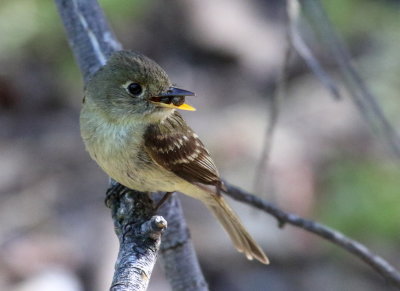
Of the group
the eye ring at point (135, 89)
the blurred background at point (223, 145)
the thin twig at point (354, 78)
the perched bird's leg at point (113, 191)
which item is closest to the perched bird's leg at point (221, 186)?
the perched bird's leg at point (113, 191)

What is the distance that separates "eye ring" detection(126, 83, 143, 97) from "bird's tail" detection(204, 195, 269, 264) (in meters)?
0.76

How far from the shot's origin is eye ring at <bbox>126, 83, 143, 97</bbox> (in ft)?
12.6

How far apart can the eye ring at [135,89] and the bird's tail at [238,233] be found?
0.76 m

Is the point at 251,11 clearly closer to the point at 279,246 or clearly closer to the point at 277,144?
the point at 277,144

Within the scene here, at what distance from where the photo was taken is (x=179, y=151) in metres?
3.95

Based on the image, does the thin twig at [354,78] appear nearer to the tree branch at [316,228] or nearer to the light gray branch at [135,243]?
the tree branch at [316,228]

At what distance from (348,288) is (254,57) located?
295cm

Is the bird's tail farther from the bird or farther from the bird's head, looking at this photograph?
the bird's head

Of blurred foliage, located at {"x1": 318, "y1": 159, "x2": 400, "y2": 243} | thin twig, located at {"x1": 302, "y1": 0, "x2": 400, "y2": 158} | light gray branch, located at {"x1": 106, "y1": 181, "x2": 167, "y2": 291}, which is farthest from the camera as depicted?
blurred foliage, located at {"x1": 318, "y1": 159, "x2": 400, "y2": 243}

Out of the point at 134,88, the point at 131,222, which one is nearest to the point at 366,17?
the point at 134,88

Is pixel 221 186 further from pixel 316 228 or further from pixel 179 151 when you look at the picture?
pixel 316 228

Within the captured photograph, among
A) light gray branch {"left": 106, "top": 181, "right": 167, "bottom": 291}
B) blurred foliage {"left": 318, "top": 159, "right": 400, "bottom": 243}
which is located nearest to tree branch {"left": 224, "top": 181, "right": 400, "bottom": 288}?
light gray branch {"left": 106, "top": 181, "right": 167, "bottom": 291}

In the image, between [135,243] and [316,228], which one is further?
[316,228]

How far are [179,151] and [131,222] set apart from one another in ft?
2.45
